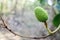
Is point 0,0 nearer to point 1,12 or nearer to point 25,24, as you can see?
point 1,12

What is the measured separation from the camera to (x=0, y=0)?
777 millimetres

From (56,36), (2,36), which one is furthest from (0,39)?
(56,36)

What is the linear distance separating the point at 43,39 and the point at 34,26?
74 millimetres

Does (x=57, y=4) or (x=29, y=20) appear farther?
(x=29, y=20)

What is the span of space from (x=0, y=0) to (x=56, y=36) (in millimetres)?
305

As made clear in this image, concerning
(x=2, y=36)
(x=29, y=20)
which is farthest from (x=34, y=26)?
(x=2, y=36)

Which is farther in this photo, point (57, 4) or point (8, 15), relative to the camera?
point (8, 15)

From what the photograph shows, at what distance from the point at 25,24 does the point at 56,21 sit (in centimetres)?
23

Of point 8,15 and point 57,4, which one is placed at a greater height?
point 57,4

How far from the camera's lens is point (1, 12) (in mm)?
761

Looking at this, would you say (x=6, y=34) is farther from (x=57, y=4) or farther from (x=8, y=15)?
(x=57, y=4)

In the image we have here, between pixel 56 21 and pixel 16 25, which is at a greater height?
pixel 56 21

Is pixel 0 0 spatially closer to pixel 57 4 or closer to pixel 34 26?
pixel 34 26

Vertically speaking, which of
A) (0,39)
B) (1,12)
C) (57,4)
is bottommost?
(0,39)
